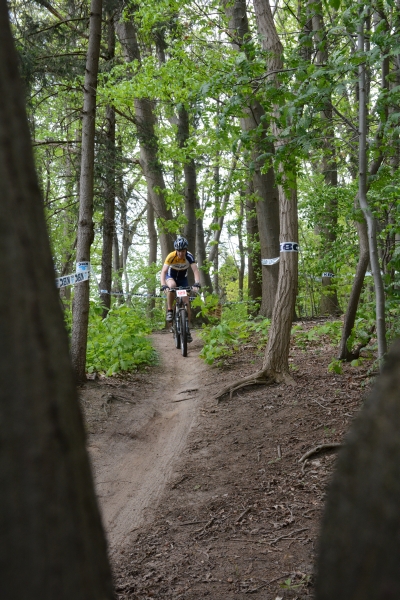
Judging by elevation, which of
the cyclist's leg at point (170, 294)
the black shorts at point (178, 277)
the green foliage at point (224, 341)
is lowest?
the green foliage at point (224, 341)

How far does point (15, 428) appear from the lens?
1.04 m

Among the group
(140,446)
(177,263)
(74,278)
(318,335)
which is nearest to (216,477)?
(140,446)

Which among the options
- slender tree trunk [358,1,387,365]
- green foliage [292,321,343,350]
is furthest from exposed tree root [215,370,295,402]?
slender tree trunk [358,1,387,365]

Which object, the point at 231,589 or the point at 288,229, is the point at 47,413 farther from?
the point at 288,229

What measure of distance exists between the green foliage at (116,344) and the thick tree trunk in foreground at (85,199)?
103 centimetres

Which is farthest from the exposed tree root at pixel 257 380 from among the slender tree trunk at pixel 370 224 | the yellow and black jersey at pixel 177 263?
the yellow and black jersey at pixel 177 263

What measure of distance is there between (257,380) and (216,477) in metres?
2.65

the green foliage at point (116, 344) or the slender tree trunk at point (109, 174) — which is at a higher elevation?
the slender tree trunk at point (109, 174)

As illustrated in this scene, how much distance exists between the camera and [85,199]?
7.99 metres

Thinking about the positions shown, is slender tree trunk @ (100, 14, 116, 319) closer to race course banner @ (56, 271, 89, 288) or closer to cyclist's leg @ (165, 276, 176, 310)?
cyclist's leg @ (165, 276, 176, 310)

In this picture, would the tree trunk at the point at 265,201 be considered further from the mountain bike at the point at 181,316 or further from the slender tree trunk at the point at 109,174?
the slender tree trunk at the point at 109,174

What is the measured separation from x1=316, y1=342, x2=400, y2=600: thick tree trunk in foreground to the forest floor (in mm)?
2178

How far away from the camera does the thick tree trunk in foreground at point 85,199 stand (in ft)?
26.3

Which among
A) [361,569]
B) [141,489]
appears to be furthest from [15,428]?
[141,489]
